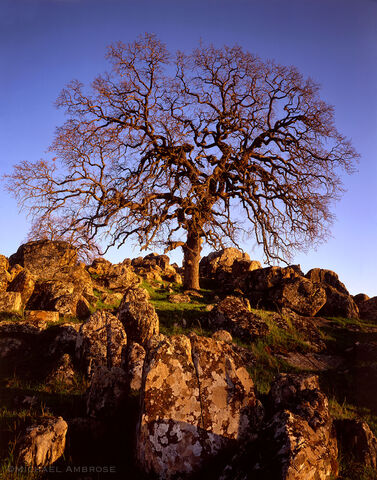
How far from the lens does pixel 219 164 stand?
2228cm

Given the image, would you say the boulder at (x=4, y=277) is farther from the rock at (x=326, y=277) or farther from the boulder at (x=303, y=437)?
the rock at (x=326, y=277)

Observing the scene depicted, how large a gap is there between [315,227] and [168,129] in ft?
39.8

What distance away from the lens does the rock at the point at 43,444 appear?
13.9 ft

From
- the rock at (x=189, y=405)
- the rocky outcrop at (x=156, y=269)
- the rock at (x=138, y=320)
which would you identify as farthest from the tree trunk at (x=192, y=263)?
the rock at (x=189, y=405)

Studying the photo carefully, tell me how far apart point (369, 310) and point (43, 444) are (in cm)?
2022

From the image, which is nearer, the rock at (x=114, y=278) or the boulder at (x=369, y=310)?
the boulder at (x=369, y=310)

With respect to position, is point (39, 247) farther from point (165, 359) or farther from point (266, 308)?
point (165, 359)

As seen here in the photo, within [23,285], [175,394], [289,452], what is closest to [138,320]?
[175,394]

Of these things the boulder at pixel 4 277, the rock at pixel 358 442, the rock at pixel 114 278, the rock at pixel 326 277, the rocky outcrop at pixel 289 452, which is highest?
the rock at pixel 326 277

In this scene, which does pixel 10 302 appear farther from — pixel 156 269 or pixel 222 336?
pixel 156 269

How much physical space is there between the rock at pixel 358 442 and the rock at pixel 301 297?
38.3 ft

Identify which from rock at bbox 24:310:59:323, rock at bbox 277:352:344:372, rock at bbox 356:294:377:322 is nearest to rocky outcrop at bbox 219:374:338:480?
rock at bbox 277:352:344:372

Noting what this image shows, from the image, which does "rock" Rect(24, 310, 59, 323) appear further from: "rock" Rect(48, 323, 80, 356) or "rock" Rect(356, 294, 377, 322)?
"rock" Rect(356, 294, 377, 322)

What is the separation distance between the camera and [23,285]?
13.7 m
